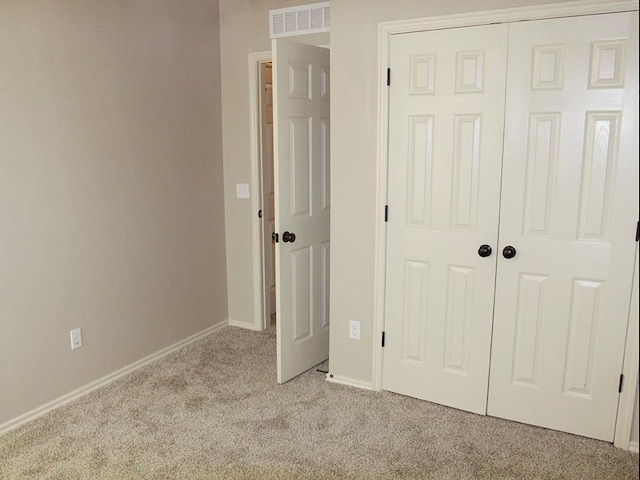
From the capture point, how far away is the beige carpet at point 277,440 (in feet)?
8.25

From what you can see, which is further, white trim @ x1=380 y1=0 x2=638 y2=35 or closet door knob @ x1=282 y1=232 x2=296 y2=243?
closet door knob @ x1=282 y1=232 x2=296 y2=243

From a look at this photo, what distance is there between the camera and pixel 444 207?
117 inches

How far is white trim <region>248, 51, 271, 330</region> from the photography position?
→ 409cm

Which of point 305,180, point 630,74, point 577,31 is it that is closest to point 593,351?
point 630,74

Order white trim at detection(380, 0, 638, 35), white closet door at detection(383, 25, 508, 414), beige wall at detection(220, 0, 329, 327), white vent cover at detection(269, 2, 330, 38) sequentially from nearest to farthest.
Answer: white trim at detection(380, 0, 638, 35)
white closet door at detection(383, 25, 508, 414)
white vent cover at detection(269, 2, 330, 38)
beige wall at detection(220, 0, 329, 327)

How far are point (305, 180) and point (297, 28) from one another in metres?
1.19

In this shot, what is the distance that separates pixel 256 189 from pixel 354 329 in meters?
1.47

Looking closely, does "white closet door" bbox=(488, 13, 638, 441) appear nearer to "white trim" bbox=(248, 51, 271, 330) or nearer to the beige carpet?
the beige carpet

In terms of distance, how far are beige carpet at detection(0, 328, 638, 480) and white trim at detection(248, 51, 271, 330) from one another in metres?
0.99

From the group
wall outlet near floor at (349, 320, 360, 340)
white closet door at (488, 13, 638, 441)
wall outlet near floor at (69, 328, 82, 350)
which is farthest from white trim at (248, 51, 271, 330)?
white closet door at (488, 13, 638, 441)

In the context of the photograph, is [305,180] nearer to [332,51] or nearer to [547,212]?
[332,51]

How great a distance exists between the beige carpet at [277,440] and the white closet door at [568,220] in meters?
0.30

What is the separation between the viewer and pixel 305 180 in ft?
11.3

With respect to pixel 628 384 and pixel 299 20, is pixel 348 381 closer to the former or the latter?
pixel 628 384
